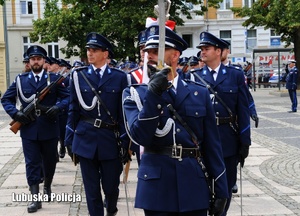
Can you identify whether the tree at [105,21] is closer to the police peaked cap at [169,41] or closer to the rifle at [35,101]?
the rifle at [35,101]

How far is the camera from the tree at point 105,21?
28.4 metres

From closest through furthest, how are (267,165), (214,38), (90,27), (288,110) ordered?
(214,38), (267,165), (288,110), (90,27)

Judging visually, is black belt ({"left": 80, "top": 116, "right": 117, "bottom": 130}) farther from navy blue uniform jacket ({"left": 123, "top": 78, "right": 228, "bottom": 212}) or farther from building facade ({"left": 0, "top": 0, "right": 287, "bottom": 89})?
building facade ({"left": 0, "top": 0, "right": 287, "bottom": 89})

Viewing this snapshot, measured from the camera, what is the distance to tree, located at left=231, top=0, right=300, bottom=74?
27875 mm

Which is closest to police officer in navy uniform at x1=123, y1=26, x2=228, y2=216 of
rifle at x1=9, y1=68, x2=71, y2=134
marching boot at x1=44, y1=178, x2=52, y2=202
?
rifle at x1=9, y1=68, x2=71, y2=134

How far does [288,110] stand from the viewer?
21859mm

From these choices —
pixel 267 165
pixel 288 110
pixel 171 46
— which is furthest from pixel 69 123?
pixel 288 110

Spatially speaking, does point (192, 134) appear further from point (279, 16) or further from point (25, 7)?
point (25, 7)

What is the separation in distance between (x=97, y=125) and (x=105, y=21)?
2297cm

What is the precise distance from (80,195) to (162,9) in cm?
491

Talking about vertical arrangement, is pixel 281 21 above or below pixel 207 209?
above

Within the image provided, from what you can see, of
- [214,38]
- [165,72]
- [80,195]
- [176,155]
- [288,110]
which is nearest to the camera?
[165,72]

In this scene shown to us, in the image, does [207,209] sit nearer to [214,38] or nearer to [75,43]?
[214,38]

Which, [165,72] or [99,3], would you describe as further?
[99,3]
